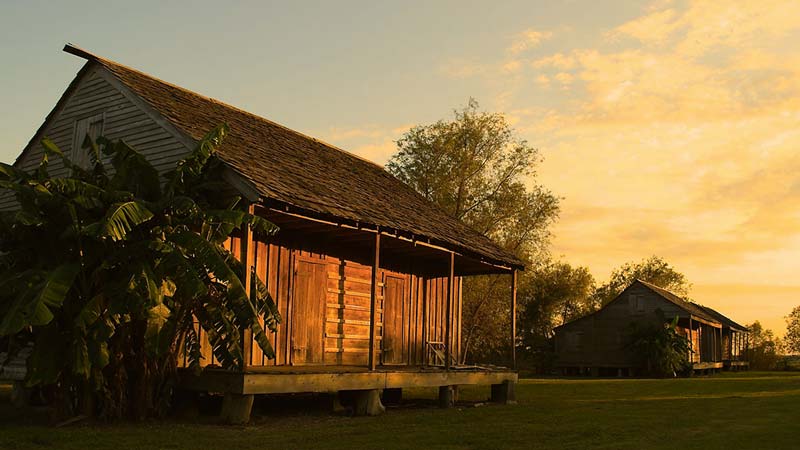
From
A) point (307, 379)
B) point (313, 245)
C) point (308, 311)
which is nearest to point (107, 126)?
point (313, 245)

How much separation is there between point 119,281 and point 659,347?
33430mm

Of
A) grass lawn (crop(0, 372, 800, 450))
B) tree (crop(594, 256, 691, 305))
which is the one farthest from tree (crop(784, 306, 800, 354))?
grass lawn (crop(0, 372, 800, 450))

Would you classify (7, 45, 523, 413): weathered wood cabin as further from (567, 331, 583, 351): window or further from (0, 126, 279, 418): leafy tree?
(567, 331, 583, 351): window

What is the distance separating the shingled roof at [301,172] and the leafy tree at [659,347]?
2076 cm

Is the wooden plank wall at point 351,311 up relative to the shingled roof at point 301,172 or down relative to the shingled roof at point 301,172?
down

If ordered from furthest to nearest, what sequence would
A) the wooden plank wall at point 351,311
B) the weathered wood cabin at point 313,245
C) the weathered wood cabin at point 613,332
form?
the weathered wood cabin at point 613,332
the wooden plank wall at point 351,311
the weathered wood cabin at point 313,245

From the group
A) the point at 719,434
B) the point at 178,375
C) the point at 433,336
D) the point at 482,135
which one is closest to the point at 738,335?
the point at 482,135

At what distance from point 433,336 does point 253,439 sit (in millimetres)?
10998

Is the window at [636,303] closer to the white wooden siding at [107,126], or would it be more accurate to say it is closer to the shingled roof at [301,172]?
the shingled roof at [301,172]

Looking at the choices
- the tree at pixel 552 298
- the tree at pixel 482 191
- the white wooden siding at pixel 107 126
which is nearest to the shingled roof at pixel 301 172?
the white wooden siding at pixel 107 126

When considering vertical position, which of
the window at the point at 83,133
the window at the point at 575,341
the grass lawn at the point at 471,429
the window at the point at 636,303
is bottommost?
the grass lawn at the point at 471,429

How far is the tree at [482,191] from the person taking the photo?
41812 millimetres

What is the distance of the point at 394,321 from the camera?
2077cm

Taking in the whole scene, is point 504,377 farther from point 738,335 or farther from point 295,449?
point 738,335
